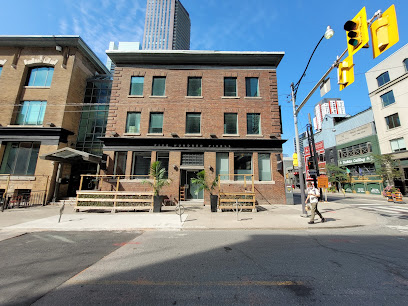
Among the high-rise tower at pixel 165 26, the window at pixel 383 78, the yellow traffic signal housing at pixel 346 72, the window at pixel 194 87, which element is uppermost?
the high-rise tower at pixel 165 26

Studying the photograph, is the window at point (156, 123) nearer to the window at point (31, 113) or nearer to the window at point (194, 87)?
the window at point (194, 87)

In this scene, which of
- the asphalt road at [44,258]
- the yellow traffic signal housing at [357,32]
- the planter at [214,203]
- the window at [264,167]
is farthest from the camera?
the window at [264,167]

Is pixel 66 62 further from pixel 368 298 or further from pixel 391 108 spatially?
pixel 391 108

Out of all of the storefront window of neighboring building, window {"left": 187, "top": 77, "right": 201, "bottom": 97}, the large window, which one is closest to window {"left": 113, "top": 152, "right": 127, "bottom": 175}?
the large window

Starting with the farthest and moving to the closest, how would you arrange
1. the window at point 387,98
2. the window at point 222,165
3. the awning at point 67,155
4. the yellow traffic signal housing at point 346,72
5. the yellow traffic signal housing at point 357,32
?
the window at point 387,98
the window at point 222,165
the awning at point 67,155
the yellow traffic signal housing at point 346,72
the yellow traffic signal housing at point 357,32

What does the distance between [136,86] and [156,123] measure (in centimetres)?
437

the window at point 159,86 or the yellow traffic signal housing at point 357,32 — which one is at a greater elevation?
the window at point 159,86

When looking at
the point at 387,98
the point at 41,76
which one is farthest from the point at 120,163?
the point at 387,98

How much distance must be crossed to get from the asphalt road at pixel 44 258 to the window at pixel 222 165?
963 centimetres

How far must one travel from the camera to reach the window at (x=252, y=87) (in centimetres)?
1727

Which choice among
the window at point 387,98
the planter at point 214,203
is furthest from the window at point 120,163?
the window at point 387,98

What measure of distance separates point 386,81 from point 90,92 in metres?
41.4

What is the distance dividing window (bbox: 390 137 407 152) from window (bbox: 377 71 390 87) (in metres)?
9.29

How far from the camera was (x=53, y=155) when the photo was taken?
45.7 feet
